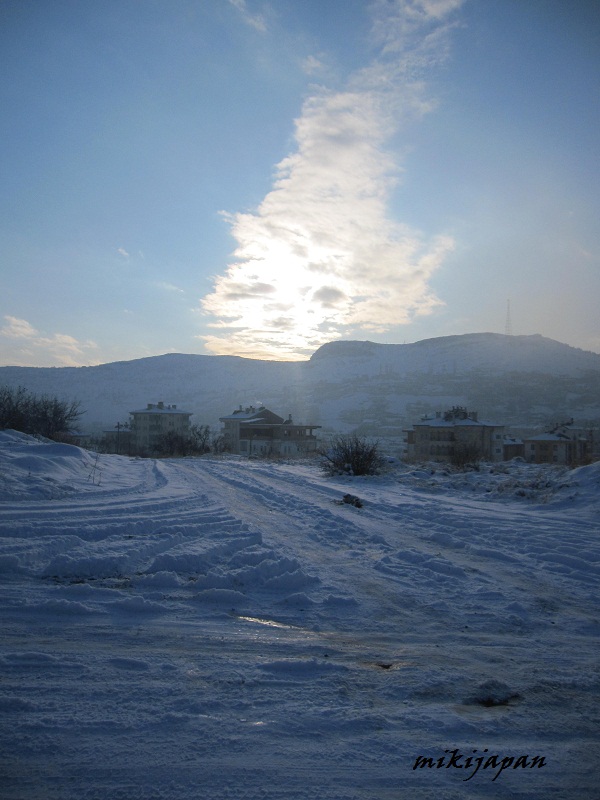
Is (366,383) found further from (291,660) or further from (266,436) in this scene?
(291,660)

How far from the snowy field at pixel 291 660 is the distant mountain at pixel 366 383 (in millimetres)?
78563

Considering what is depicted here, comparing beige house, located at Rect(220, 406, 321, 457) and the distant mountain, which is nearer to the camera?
beige house, located at Rect(220, 406, 321, 457)

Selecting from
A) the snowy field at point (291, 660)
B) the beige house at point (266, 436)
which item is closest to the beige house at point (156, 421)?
the beige house at point (266, 436)

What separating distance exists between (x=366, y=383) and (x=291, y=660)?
142195 millimetres

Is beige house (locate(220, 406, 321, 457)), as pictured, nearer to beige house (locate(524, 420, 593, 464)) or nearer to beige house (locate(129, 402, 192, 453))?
beige house (locate(129, 402, 192, 453))

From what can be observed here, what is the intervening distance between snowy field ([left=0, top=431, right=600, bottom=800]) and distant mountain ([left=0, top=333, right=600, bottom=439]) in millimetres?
78563

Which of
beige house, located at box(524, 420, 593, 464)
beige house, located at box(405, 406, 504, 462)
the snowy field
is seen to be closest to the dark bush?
the snowy field

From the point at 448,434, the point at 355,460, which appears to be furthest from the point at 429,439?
the point at 355,460

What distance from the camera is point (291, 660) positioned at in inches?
131

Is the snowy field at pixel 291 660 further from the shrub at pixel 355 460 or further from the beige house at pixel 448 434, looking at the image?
the beige house at pixel 448 434

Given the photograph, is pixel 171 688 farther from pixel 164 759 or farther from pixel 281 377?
pixel 281 377

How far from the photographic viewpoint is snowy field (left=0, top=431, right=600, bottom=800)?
2.29m

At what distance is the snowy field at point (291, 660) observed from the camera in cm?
229

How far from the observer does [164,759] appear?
2.33 meters
